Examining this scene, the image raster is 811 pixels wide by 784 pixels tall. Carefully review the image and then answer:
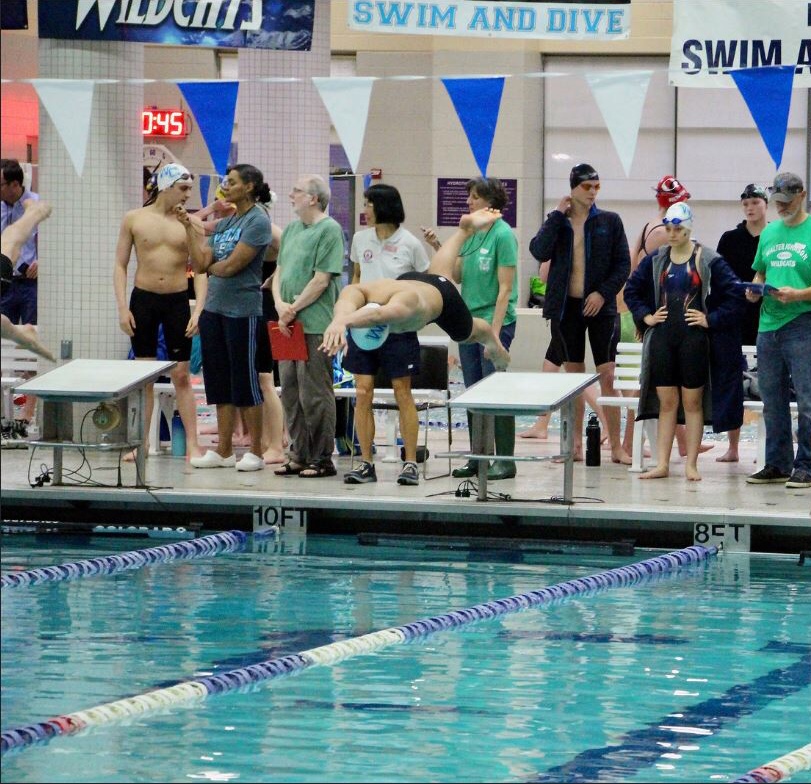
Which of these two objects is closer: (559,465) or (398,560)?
(398,560)

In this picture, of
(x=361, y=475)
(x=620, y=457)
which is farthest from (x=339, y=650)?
(x=620, y=457)

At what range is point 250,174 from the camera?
9742 millimetres

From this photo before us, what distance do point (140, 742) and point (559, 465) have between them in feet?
20.0

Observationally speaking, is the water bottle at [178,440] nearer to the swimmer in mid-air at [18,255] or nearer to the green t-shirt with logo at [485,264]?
the green t-shirt with logo at [485,264]

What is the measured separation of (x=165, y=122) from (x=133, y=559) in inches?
588

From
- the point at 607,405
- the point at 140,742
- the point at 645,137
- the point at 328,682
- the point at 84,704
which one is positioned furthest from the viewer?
the point at 645,137

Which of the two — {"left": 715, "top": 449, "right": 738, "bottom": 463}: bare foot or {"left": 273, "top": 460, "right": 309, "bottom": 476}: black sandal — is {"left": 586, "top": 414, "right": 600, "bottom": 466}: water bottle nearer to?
{"left": 715, "top": 449, "right": 738, "bottom": 463}: bare foot

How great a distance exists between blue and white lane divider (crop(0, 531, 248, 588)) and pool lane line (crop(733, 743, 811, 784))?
3782mm

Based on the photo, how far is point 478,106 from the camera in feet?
31.6

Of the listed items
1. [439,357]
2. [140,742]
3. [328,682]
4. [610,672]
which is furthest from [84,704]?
[439,357]

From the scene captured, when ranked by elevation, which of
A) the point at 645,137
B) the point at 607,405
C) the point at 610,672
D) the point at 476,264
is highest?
the point at 645,137

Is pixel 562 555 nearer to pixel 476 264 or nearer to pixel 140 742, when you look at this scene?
pixel 476 264

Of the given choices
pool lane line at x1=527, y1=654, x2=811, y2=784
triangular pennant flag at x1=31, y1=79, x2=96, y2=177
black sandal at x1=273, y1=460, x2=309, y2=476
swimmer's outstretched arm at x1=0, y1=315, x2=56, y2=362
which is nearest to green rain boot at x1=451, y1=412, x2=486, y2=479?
black sandal at x1=273, y1=460, x2=309, y2=476

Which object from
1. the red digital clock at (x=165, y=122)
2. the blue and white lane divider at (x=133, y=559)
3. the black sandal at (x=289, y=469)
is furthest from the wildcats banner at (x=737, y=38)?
the red digital clock at (x=165, y=122)
